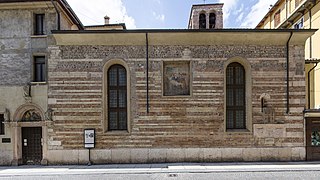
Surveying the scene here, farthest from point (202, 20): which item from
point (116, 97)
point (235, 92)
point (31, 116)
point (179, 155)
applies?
point (31, 116)

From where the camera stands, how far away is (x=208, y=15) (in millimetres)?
18891

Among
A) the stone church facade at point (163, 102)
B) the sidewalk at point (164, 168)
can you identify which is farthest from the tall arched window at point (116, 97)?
the sidewalk at point (164, 168)

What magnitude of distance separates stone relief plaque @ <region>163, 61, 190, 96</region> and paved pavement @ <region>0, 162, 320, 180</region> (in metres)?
3.77

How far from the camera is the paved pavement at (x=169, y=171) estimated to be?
Answer: 8.84 metres

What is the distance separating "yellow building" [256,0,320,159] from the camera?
424 inches

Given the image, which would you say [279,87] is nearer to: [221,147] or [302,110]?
[302,110]

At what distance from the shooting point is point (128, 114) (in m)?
10.8

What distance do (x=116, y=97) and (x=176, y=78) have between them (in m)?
3.44

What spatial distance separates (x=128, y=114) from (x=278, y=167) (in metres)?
7.73

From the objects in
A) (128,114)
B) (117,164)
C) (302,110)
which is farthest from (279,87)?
(117,164)

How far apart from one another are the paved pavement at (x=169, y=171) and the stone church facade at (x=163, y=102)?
1.78 feet

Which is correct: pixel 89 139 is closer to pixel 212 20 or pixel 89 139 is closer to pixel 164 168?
pixel 164 168

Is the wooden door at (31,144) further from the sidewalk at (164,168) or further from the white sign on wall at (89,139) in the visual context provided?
the white sign on wall at (89,139)

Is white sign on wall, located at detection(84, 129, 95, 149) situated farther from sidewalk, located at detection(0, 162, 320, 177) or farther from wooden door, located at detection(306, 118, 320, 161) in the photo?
wooden door, located at detection(306, 118, 320, 161)
